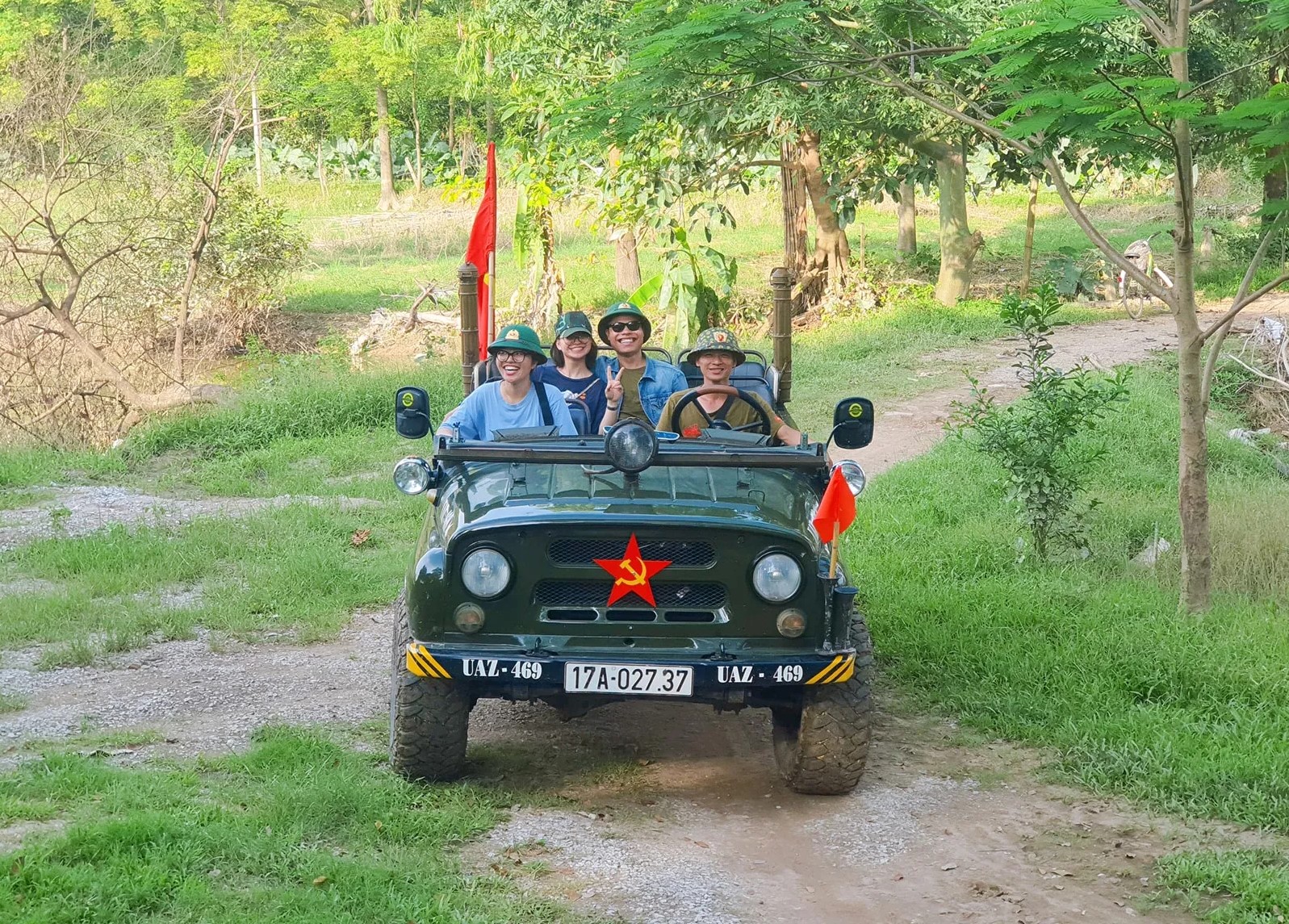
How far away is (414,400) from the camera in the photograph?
20.6ft

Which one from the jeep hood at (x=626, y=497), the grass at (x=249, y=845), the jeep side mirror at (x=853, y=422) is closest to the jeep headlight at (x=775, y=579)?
the jeep hood at (x=626, y=497)

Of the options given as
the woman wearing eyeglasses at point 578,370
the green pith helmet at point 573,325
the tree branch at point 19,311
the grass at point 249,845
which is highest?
the tree branch at point 19,311

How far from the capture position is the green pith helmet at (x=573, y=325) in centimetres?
752

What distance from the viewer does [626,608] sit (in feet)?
17.6

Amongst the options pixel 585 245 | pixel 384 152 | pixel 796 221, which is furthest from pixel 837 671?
pixel 384 152

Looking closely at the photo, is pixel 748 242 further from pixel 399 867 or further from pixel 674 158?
pixel 399 867

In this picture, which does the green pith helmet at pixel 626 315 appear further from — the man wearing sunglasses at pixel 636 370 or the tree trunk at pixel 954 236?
the tree trunk at pixel 954 236

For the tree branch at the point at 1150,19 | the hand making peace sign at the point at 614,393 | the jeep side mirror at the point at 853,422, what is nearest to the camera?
the jeep side mirror at the point at 853,422

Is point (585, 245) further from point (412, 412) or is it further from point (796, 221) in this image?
point (412, 412)

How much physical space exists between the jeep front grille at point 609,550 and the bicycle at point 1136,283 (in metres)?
16.6

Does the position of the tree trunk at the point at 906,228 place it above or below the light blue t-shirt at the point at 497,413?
above

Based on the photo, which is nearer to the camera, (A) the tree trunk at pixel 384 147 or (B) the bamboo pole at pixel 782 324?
(B) the bamboo pole at pixel 782 324

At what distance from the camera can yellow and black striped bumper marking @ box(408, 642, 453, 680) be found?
524 cm

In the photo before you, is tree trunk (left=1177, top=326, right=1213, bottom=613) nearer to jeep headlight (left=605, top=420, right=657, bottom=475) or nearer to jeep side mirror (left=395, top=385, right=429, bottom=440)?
jeep headlight (left=605, top=420, right=657, bottom=475)
